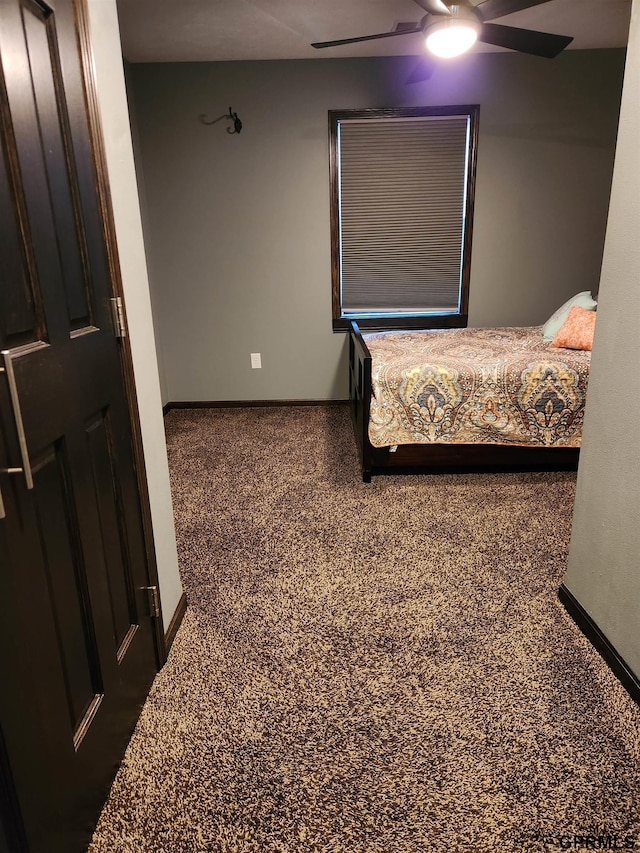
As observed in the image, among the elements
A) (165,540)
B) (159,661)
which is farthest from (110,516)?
(159,661)

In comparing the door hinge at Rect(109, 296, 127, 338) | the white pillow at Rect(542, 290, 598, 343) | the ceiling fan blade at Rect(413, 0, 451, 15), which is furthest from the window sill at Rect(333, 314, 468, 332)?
the door hinge at Rect(109, 296, 127, 338)

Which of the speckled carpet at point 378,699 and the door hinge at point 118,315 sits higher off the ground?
the door hinge at point 118,315

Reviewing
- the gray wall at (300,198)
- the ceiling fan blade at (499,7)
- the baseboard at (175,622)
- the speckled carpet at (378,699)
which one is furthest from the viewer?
the gray wall at (300,198)

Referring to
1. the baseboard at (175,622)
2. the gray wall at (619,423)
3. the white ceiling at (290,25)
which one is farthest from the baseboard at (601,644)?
the white ceiling at (290,25)

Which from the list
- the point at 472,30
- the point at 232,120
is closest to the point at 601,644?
the point at 472,30

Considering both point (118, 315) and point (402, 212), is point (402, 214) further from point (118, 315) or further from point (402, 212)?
point (118, 315)

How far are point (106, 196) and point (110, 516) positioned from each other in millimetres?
825

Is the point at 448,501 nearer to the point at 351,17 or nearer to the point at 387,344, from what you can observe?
the point at 387,344

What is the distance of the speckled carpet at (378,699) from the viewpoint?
1.27 meters

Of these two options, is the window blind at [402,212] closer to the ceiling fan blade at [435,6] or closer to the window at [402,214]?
the window at [402,214]

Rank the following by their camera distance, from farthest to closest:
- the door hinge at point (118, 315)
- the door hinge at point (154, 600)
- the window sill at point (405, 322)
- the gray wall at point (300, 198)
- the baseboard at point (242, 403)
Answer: the baseboard at point (242, 403) < the window sill at point (405, 322) < the gray wall at point (300, 198) < the door hinge at point (154, 600) < the door hinge at point (118, 315)

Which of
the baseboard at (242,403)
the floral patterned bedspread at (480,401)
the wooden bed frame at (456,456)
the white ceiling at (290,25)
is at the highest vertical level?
the white ceiling at (290,25)

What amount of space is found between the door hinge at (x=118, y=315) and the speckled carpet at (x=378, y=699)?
1099 mm

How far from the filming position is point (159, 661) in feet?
5.74
